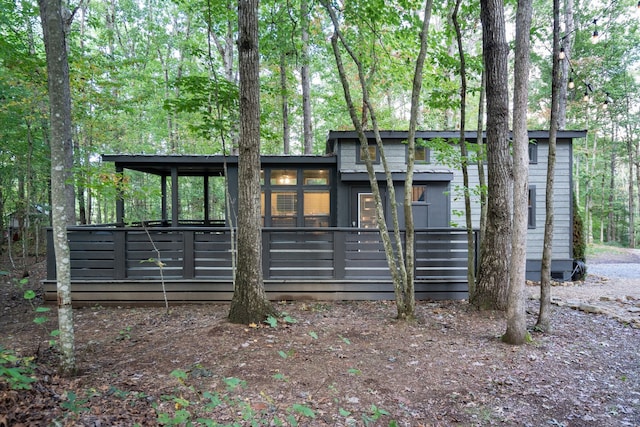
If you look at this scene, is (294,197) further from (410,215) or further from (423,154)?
(410,215)

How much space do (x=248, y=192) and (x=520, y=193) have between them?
3.27 meters

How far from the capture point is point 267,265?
627 cm

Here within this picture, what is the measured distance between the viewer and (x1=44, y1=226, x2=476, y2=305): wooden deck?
6090 mm

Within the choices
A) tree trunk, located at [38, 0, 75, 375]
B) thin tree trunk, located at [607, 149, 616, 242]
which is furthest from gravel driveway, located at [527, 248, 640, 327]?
thin tree trunk, located at [607, 149, 616, 242]

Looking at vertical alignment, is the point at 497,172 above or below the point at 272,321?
above

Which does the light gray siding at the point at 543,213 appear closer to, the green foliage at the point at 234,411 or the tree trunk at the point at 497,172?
the tree trunk at the point at 497,172

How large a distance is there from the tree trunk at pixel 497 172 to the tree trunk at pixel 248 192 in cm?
338

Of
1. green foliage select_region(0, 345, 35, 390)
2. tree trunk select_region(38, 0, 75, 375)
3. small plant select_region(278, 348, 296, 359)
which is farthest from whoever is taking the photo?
small plant select_region(278, 348, 296, 359)

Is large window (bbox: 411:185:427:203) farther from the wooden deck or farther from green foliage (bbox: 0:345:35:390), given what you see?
green foliage (bbox: 0:345:35:390)

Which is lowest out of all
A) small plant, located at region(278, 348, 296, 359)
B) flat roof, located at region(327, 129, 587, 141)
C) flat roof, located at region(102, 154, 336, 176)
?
small plant, located at region(278, 348, 296, 359)

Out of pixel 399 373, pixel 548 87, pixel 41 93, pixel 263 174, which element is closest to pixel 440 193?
pixel 263 174

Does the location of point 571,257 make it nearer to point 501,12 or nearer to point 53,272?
point 501,12

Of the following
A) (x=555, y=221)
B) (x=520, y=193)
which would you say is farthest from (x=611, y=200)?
(x=520, y=193)

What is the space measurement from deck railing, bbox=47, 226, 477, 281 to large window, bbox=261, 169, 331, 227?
3.10 metres
